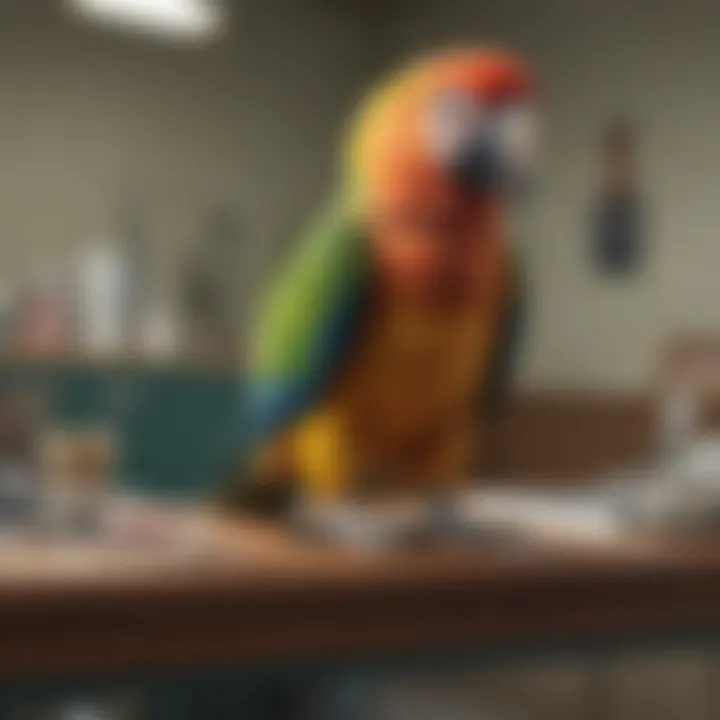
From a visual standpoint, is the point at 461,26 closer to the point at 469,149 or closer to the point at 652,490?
the point at 469,149

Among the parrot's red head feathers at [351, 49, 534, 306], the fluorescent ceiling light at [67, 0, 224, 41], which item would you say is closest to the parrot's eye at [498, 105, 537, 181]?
the parrot's red head feathers at [351, 49, 534, 306]

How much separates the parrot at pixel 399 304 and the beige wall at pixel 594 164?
16 millimetres

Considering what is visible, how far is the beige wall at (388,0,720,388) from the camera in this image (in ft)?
1.57

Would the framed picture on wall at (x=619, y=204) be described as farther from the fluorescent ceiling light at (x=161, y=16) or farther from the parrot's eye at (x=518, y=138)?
the fluorescent ceiling light at (x=161, y=16)

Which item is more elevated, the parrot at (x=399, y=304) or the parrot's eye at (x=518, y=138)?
the parrot's eye at (x=518, y=138)

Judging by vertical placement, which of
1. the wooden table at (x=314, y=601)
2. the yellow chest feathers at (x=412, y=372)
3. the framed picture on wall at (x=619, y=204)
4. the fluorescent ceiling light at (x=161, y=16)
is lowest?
the wooden table at (x=314, y=601)

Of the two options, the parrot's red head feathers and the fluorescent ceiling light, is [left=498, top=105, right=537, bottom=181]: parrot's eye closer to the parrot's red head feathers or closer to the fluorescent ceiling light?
the parrot's red head feathers

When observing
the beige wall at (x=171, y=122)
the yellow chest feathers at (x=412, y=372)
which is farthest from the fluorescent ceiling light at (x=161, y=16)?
the yellow chest feathers at (x=412, y=372)

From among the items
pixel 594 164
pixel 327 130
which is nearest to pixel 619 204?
pixel 594 164

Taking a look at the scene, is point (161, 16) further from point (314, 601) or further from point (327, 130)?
point (314, 601)

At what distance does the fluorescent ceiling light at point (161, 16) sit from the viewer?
16.4 inches

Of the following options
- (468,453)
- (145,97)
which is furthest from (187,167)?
(468,453)

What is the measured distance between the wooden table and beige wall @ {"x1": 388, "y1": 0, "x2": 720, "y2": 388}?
0.07 m

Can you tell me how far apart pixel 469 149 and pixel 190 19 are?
0.10m
